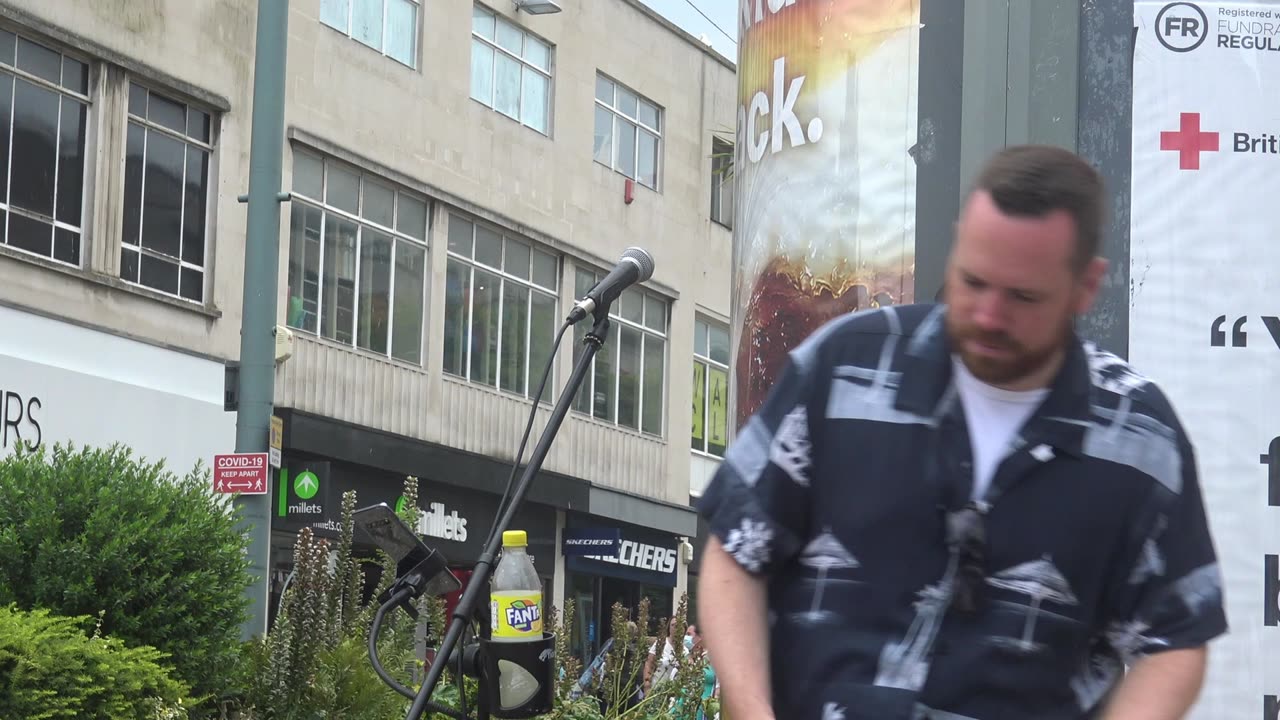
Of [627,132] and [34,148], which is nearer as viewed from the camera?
[34,148]

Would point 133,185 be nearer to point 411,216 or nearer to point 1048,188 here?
point 411,216

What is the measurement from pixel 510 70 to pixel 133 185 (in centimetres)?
841

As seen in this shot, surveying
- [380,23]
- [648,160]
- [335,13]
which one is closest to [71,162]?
[335,13]

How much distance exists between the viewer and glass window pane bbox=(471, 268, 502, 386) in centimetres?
2645

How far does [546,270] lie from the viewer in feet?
92.8

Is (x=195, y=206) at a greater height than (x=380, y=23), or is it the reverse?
(x=380, y=23)

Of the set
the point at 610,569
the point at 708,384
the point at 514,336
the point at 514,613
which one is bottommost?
the point at 610,569

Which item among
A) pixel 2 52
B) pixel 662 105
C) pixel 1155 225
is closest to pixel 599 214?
pixel 662 105

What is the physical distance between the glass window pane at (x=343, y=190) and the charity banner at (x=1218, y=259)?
19553 millimetres

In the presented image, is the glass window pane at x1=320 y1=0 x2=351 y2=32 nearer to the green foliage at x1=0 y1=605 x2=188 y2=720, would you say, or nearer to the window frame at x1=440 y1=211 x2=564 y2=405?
the window frame at x1=440 y1=211 x2=564 y2=405

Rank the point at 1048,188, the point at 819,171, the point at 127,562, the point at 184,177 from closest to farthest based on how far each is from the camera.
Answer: the point at 1048,188 < the point at 819,171 < the point at 127,562 < the point at 184,177

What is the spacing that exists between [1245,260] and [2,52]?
632 inches

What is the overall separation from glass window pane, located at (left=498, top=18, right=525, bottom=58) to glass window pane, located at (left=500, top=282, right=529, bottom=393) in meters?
3.44

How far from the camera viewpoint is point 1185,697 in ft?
7.95
